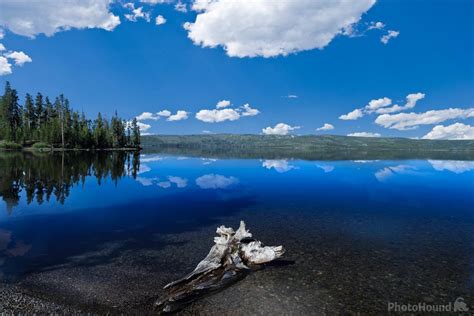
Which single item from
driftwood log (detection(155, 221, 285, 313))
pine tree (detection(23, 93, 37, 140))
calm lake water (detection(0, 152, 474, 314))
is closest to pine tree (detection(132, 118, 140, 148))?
pine tree (detection(23, 93, 37, 140))

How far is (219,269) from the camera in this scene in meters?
13.0

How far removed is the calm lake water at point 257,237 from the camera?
1179 centimetres

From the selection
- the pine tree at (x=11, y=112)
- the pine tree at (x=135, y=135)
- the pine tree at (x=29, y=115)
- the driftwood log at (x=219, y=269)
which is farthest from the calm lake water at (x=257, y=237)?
the pine tree at (x=135, y=135)

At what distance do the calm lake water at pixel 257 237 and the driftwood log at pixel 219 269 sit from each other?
1.84 feet

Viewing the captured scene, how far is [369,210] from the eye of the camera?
88.8 feet

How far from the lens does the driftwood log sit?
11031 mm

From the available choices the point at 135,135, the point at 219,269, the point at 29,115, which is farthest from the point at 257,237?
the point at 135,135

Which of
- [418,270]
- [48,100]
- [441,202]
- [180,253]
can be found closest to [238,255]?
[180,253]

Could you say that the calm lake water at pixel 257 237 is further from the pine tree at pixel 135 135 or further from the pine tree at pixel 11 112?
the pine tree at pixel 135 135

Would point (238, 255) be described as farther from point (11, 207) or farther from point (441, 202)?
point (441, 202)

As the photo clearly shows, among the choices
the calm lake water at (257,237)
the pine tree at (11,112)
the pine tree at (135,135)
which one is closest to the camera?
the calm lake water at (257,237)

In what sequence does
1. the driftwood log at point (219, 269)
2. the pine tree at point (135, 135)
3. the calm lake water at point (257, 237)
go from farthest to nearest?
the pine tree at point (135, 135) < the calm lake water at point (257, 237) < the driftwood log at point (219, 269)

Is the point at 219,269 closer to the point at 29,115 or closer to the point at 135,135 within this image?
the point at 29,115

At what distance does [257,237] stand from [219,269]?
6.56 meters
